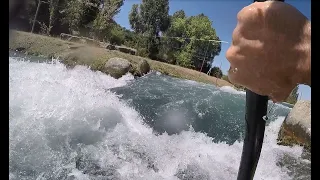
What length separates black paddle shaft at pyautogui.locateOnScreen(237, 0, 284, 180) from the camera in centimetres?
40

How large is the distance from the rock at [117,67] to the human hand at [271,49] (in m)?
7.05

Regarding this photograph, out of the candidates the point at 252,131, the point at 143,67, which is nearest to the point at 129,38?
the point at 143,67

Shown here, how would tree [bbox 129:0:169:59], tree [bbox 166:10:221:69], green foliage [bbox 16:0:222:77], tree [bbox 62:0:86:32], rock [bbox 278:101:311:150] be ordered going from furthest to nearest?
tree [bbox 166:10:221:69]
tree [bbox 129:0:169:59]
green foliage [bbox 16:0:222:77]
tree [bbox 62:0:86:32]
rock [bbox 278:101:311:150]

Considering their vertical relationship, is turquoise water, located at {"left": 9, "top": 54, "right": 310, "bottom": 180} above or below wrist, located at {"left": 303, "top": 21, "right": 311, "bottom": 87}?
below

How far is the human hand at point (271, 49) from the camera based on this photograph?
33cm

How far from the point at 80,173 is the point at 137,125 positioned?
1.39m

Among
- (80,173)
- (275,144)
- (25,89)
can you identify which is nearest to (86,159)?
(80,173)

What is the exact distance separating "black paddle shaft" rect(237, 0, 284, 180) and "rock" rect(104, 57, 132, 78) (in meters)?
6.99

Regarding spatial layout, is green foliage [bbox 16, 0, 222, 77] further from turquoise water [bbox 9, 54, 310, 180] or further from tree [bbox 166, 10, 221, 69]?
turquoise water [bbox 9, 54, 310, 180]

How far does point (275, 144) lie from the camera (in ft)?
14.3

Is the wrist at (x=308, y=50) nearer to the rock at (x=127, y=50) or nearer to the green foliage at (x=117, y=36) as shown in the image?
the green foliage at (x=117, y=36)

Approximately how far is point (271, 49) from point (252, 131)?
0.12m

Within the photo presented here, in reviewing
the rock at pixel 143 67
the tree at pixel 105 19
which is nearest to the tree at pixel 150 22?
the tree at pixel 105 19

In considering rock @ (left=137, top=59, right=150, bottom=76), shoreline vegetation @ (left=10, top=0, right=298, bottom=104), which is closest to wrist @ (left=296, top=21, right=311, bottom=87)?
shoreline vegetation @ (left=10, top=0, right=298, bottom=104)
